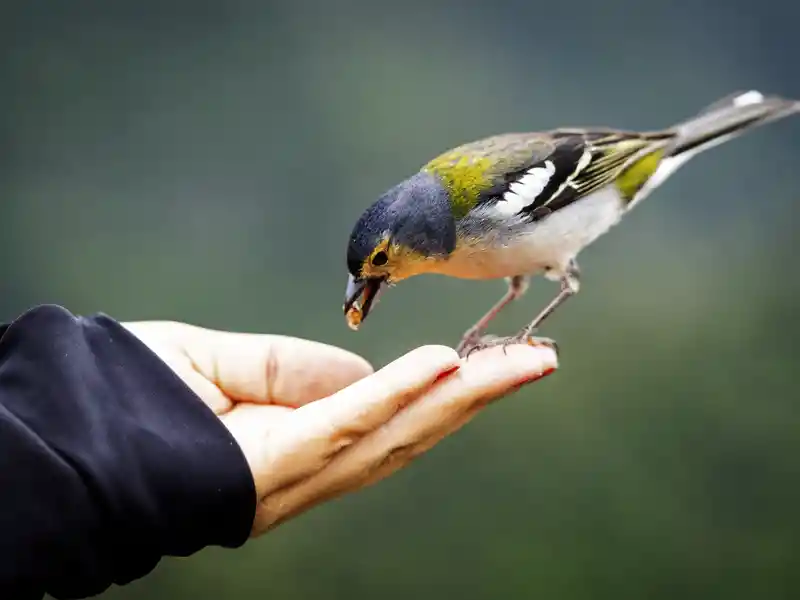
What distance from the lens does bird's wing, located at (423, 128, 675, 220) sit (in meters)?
1.28

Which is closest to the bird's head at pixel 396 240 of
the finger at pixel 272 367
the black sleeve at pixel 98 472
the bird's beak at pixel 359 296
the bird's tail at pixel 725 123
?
the bird's beak at pixel 359 296

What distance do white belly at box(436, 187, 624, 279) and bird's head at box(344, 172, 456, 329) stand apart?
4cm

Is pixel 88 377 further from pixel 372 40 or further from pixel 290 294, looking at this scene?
pixel 372 40

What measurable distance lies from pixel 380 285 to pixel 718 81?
0.97 meters

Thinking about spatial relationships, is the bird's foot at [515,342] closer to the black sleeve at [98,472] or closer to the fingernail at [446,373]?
the fingernail at [446,373]

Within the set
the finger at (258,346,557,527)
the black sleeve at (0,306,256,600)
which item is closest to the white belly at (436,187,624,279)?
the finger at (258,346,557,527)

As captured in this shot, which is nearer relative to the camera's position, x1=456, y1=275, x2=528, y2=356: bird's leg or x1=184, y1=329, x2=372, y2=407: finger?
x1=184, y1=329, x2=372, y2=407: finger

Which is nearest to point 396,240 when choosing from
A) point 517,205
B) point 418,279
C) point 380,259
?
point 380,259

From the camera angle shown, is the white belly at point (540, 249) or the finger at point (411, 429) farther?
the white belly at point (540, 249)

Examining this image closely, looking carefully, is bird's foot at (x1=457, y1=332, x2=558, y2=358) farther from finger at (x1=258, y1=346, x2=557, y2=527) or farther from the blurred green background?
the blurred green background

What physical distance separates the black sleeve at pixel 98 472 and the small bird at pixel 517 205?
0.30 meters

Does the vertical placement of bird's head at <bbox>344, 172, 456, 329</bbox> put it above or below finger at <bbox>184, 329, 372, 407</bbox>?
above

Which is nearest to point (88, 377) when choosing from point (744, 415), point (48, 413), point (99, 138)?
point (48, 413)

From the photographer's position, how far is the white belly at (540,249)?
4.15 ft
